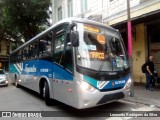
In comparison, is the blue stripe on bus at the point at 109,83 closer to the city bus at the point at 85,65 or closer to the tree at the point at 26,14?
the city bus at the point at 85,65

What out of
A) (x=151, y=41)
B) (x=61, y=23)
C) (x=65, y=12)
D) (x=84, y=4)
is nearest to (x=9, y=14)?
(x=65, y=12)

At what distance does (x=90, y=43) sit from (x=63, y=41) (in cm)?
108

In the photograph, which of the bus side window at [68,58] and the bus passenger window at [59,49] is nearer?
the bus side window at [68,58]

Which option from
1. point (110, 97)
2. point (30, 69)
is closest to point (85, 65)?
point (110, 97)

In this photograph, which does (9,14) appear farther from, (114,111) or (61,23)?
(114,111)

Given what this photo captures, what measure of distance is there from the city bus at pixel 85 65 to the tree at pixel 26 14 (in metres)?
17.4

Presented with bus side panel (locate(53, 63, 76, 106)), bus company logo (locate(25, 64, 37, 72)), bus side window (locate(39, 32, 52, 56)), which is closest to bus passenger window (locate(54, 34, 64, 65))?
bus side panel (locate(53, 63, 76, 106))

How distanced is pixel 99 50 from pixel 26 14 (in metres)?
20.1

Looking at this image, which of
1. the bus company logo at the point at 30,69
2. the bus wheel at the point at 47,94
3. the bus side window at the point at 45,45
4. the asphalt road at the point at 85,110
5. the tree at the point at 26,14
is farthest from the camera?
the tree at the point at 26,14

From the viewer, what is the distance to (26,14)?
85.6 feet

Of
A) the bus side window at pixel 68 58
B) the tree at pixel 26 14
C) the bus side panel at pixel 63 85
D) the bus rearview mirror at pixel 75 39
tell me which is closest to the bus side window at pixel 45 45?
the bus side panel at pixel 63 85

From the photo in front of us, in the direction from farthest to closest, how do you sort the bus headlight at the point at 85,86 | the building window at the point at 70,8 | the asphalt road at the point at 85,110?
the building window at the point at 70,8
the asphalt road at the point at 85,110
the bus headlight at the point at 85,86

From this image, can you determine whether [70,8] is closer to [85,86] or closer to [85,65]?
[85,65]

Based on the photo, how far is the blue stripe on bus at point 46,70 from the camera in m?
7.84
